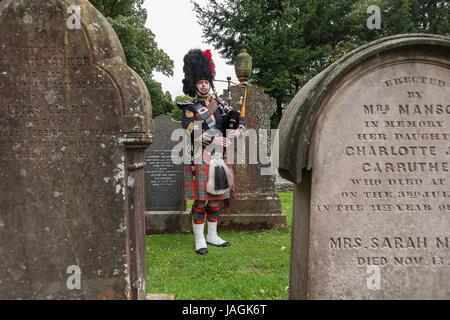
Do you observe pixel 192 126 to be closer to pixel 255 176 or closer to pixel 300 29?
pixel 255 176

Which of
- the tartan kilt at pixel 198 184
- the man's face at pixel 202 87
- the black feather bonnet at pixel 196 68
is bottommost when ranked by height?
the tartan kilt at pixel 198 184

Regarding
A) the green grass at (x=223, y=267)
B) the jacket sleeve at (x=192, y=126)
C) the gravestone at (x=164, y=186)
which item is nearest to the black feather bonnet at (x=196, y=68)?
the jacket sleeve at (x=192, y=126)

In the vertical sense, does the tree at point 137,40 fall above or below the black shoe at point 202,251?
above

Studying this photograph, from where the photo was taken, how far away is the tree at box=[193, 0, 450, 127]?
1528 cm

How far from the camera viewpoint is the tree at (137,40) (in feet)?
47.1

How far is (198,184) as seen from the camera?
4.32 m

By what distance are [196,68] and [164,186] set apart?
226 cm

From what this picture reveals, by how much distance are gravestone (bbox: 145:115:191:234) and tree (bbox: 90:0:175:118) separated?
1000cm

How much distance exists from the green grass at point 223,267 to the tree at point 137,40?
39.3 ft

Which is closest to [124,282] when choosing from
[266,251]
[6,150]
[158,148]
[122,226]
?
[122,226]
